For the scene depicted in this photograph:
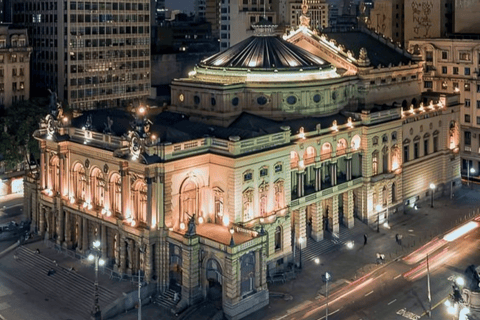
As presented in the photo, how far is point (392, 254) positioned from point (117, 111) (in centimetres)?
4724

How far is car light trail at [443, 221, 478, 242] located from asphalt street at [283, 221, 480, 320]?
2.44m

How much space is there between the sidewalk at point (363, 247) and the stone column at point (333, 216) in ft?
6.87

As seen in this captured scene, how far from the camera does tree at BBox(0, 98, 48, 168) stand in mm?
126438

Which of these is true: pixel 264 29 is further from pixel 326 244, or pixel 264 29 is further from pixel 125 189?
pixel 125 189

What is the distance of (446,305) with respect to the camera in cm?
7981

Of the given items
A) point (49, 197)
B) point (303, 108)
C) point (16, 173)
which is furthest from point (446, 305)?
point (16, 173)

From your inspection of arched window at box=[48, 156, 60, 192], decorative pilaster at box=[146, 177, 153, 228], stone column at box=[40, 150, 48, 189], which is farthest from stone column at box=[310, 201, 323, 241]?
stone column at box=[40, 150, 48, 189]

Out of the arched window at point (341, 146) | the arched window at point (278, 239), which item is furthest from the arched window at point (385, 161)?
the arched window at point (278, 239)

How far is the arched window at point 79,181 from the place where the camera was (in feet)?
309

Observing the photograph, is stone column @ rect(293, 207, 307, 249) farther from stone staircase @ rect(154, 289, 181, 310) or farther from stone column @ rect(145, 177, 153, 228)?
stone column @ rect(145, 177, 153, 228)

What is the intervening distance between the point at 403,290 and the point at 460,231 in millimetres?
25466

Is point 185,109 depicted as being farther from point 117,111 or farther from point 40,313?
A: point 40,313

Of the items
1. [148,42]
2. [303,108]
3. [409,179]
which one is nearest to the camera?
[303,108]

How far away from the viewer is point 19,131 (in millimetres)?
126750
